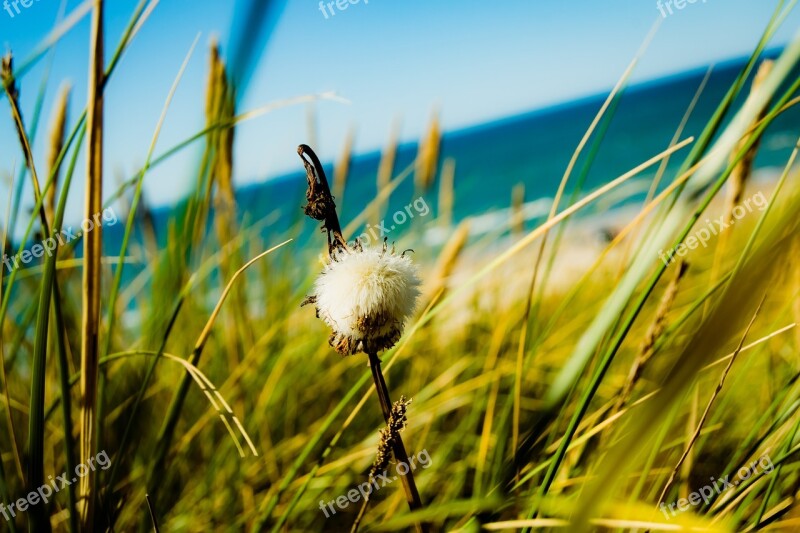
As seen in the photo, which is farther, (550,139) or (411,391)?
(550,139)

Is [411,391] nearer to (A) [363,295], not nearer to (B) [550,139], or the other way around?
(A) [363,295]

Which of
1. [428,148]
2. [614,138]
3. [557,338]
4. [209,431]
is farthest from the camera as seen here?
[614,138]

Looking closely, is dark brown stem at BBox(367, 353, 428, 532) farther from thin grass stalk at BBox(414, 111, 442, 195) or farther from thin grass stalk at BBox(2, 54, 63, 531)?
thin grass stalk at BBox(414, 111, 442, 195)

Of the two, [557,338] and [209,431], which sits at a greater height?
[209,431]

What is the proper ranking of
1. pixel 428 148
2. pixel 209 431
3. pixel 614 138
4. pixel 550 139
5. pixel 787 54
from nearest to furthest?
1. pixel 787 54
2. pixel 209 431
3. pixel 428 148
4. pixel 614 138
5. pixel 550 139

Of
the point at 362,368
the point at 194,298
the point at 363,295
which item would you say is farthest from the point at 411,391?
the point at 363,295

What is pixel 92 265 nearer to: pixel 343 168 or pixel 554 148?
pixel 343 168

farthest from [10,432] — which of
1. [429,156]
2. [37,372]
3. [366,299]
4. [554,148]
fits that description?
[554,148]
